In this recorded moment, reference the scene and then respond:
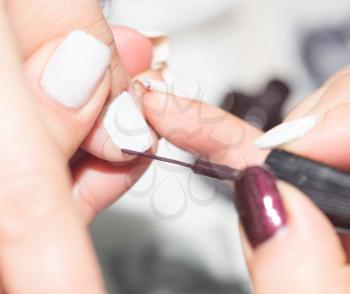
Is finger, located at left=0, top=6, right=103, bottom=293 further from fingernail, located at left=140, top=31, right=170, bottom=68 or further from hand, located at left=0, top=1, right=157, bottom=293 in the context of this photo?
fingernail, located at left=140, top=31, right=170, bottom=68

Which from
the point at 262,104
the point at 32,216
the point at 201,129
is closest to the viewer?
the point at 32,216

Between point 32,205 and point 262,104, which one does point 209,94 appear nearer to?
→ point 262,104

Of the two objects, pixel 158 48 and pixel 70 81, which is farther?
pixel 158 48

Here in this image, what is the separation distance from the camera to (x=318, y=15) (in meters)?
0.77

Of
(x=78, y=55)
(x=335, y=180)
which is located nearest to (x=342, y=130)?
(x=335, y=180)

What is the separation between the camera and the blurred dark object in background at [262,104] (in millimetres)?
675

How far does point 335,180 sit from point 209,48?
41 cm

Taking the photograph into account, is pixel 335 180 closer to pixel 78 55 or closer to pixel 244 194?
pixel 244 194

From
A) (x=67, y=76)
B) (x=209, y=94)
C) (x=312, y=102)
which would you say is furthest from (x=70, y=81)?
(x=209, y=94)

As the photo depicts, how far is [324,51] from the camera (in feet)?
2.49

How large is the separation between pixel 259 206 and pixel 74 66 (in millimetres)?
145

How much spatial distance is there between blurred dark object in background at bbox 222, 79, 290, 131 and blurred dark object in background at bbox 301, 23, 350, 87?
0.05 meters

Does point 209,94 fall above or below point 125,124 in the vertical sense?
below

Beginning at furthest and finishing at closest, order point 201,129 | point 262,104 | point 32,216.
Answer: point 262,104 → point 201,129 → point 32,216
